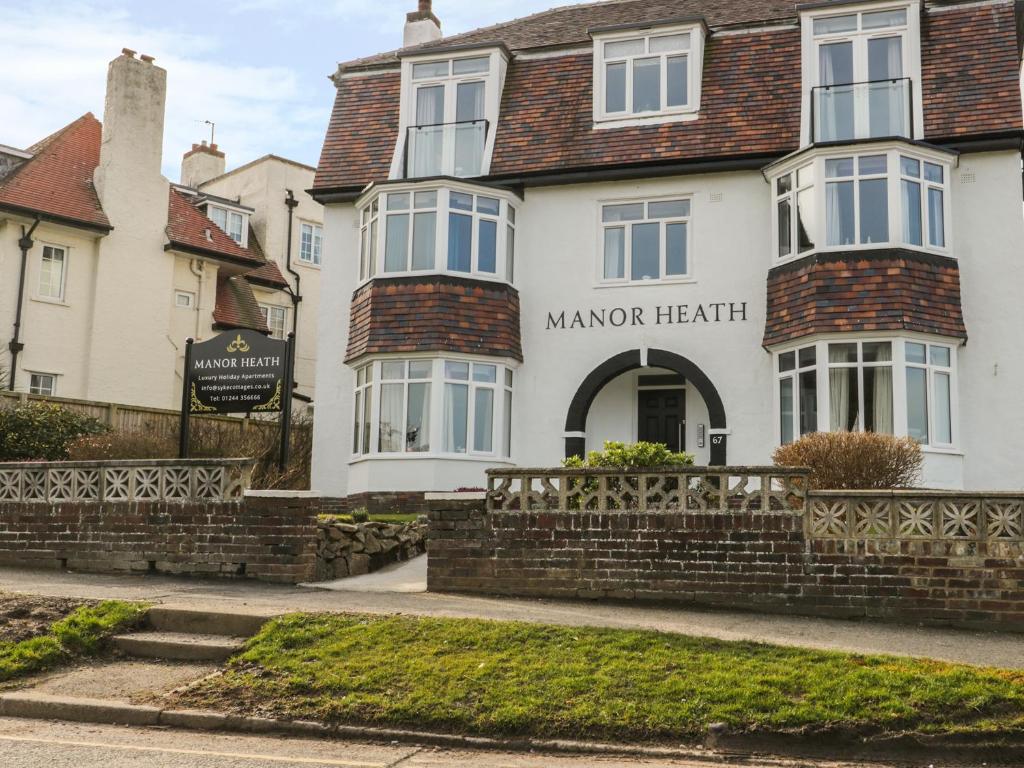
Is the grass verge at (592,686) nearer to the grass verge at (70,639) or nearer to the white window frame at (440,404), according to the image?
the grass verge at (70,639)

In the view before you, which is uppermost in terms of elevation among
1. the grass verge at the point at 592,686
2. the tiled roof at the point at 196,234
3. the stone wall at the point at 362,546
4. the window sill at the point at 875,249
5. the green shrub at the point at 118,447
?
the tiled roof at the point at 196,234

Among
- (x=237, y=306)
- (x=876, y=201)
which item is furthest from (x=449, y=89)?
(x=237, y=306)

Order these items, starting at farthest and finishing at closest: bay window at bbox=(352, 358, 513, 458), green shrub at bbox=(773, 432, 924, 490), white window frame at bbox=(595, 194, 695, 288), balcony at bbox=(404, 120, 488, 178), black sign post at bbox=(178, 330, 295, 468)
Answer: balcony at bbox=(404, 120, 488, 178)
white window frame at bbox=(595, 194, 695, 288)
bay window at bbox=(352, 358, 513, 458)
black sign post at bbox=(178, 330, 295, 468)
green shrub at bbox=(773, 432, 924, 490)

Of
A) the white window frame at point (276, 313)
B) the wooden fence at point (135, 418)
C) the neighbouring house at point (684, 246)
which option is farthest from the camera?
the white window frame at point (276, 313)

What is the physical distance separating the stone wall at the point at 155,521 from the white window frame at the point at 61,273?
14093 mm

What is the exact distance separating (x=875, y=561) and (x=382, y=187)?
13.1 meters

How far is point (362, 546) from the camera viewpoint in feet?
51.9

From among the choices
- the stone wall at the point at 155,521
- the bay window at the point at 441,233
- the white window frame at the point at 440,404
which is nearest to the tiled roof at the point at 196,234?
the bay window at the point at 441,233

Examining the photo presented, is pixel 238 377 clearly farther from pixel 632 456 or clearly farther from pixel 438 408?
pixel 632 456

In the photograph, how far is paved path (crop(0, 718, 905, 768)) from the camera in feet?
24.5

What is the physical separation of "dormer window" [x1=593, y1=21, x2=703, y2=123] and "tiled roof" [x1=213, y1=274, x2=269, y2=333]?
1518cm

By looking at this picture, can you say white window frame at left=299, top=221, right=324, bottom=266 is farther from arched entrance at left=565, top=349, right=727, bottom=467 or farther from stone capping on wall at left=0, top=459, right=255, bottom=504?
stone capping on wall at left=0, top=459, right=255, bottom=504

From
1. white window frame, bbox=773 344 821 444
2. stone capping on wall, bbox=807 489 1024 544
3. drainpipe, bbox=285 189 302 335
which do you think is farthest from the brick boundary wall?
drainpipe, bbox=285 189 302 335

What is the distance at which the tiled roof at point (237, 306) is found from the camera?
33594 mm
